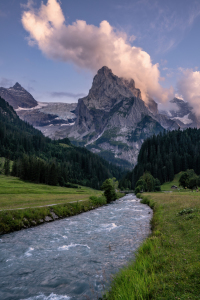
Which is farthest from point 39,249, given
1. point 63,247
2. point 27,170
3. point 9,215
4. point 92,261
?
point 27,170

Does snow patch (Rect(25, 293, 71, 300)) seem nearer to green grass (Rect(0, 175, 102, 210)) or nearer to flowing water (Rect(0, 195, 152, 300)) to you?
flowing water (Rect(0, 195, 152, 300))

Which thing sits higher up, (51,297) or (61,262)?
(51,297)

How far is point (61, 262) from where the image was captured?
15.5m

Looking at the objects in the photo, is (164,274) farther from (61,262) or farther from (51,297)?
(61,262)

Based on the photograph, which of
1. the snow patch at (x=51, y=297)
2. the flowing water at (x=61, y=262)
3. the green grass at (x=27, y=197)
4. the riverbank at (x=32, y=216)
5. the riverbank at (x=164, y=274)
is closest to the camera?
the riverbank at (x=164, y=274)

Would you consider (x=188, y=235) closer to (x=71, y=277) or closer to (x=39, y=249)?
(x=71, y=277)

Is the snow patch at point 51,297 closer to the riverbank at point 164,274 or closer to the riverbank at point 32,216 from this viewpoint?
the riverbank at point 164,274

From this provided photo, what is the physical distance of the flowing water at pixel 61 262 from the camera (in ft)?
37.5

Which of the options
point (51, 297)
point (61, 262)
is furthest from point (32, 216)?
point (51, 297)

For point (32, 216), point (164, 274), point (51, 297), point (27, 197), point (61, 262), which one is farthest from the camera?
point (27, 197)

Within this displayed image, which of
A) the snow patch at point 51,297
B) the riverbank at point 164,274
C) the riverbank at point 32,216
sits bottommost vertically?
the riverbank at point 32,216

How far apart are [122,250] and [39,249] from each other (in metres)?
9.12

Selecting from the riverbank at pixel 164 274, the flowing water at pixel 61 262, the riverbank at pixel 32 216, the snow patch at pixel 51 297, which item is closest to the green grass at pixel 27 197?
the riverbank at pixel 32 216

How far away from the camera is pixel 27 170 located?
109 meters
